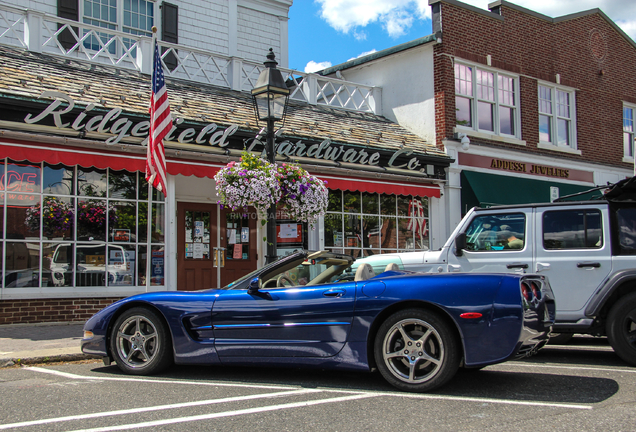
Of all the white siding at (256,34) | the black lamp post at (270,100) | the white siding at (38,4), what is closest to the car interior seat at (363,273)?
the black lamp post at (270,100)

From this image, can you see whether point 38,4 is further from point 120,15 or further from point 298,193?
point 298,193

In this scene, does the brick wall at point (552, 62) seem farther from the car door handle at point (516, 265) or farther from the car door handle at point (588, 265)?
the car door handle at point (588, 265)

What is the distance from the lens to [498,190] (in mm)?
15703

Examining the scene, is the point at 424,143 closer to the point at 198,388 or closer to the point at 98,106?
the point at 98,106

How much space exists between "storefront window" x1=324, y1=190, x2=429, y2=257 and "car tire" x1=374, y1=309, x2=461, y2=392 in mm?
8308

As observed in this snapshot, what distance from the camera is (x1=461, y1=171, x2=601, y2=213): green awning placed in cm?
1524

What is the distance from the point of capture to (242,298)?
5434 millimetres

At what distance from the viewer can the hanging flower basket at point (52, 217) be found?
957cm

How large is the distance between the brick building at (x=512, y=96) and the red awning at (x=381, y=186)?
0.96 meters

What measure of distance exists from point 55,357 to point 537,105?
1483cm

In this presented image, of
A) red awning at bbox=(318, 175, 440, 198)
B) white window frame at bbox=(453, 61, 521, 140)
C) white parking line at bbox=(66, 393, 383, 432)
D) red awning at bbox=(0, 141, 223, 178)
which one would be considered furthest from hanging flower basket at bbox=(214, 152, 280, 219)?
white window frame at bbox=(453, 61, 521, 140)

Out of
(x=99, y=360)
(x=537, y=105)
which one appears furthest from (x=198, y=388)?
(x=537, y=105)

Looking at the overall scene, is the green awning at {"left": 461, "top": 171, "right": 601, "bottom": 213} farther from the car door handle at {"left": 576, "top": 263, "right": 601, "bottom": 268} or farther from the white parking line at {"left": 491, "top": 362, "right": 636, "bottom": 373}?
the white parking line at {"left": 491, "top": 362, "right": 636, "bottom": 373}

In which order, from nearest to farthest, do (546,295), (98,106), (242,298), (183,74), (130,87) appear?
(546,295)
(242,298)
(98,106)
(130,87)
(183,74)
